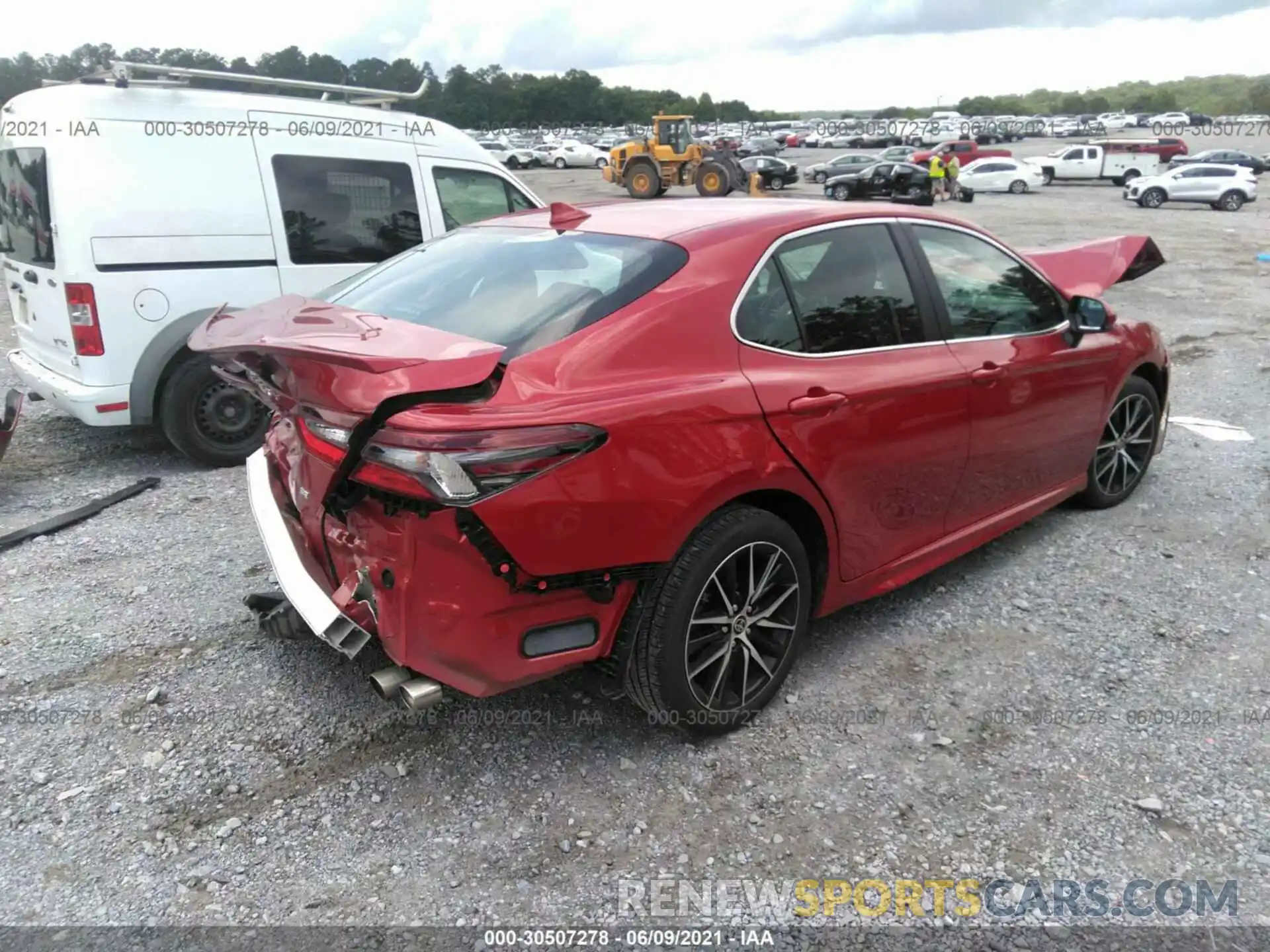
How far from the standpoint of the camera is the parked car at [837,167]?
36.0m

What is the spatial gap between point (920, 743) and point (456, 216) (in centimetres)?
506

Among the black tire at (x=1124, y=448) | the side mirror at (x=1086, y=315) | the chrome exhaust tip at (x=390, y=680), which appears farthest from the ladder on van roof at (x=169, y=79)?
the black tire at (x=1124, y=448)

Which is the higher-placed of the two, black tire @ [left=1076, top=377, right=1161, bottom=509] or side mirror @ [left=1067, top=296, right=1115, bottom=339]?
side mirror @ [left=1067, top=296, right=1115, bottom=339]

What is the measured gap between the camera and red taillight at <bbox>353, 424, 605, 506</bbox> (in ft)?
7.53

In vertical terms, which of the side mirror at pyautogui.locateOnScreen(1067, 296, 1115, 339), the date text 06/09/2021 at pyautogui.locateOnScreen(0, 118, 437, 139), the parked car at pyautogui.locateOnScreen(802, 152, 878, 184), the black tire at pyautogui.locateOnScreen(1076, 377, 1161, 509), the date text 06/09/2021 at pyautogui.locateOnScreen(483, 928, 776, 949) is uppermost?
the parked car at pyautogui.locateOnScreen(802, 152, 878, 184)

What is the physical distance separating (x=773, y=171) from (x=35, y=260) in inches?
1254

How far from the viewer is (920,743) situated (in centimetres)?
305

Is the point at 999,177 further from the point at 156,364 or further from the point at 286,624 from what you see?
the point at 286,624

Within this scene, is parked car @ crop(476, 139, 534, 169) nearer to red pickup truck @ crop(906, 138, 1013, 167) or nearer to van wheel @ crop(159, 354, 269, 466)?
red pickup truck @ crop(906, 138, 1013, 167)

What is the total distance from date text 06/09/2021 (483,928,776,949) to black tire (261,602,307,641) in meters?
1.27

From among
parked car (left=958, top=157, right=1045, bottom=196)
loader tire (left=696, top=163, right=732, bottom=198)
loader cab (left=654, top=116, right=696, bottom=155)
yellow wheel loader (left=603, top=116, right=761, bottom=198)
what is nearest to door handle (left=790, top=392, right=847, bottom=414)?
loader tire (left=696, top=163, right=732, bottom=198)

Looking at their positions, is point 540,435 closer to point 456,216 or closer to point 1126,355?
point 1126,355

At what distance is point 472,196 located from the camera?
6.69 meters

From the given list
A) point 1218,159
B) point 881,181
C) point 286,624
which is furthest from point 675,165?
point 286,624
